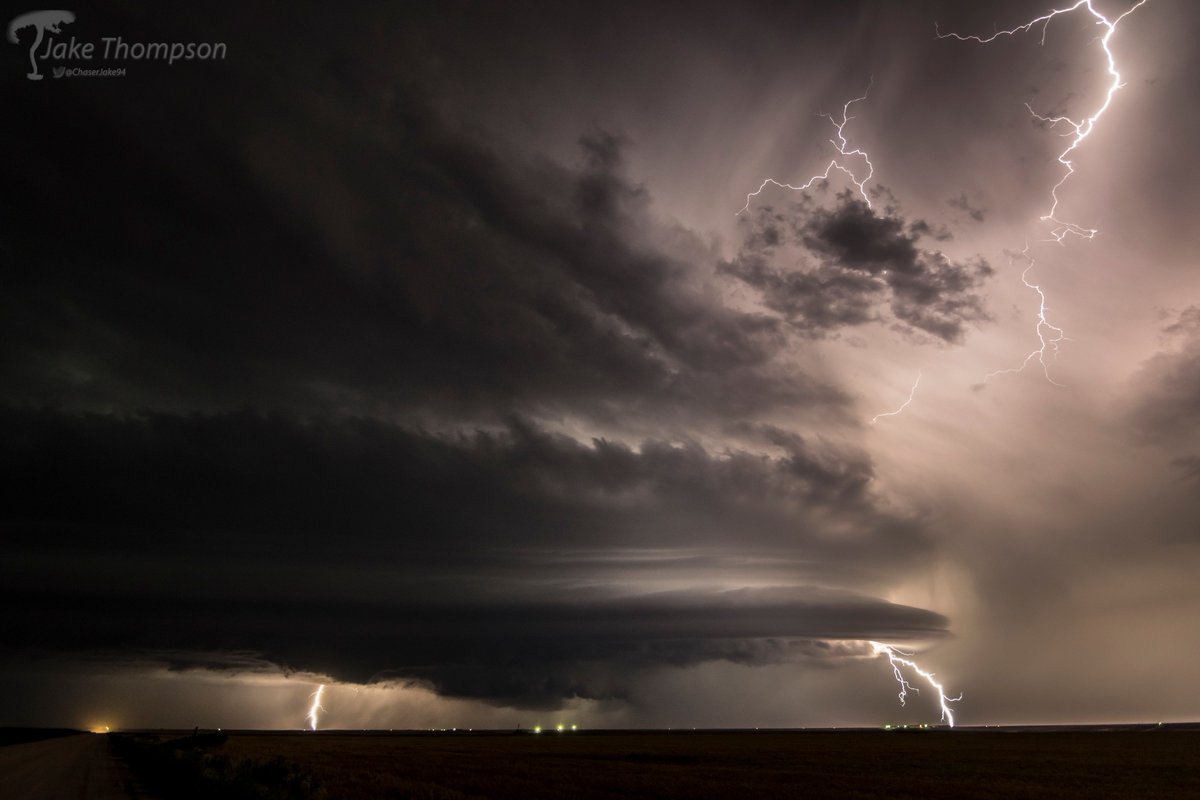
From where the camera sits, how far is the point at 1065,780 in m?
38.5

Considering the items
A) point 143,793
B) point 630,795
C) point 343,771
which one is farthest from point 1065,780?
point 143,793

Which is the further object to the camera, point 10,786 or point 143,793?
point 10,786

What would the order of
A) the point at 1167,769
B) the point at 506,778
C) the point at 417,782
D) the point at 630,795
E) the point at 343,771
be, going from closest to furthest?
1. the point at 630,795
2. the point at 417,782
3. the point at 506,778
4. the point at 343,771
5. the point at 1167,769

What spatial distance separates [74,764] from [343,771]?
1918 cm

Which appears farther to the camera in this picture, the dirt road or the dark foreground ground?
the dark foreground ground

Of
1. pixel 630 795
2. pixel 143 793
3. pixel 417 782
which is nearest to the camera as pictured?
pixel 143 793

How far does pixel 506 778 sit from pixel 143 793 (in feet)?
51.7

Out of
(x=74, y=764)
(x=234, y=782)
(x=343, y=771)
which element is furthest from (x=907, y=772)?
(x=74, y=764)

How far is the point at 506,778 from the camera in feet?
126

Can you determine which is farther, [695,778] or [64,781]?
[695,778]

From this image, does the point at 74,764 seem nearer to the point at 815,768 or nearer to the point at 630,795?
the point at 630,795

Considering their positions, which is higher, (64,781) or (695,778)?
(64,781)

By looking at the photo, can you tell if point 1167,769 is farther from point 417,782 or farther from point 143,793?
point 143,793

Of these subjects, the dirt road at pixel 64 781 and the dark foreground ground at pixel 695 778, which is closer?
the dirt road at pixel 64 781
